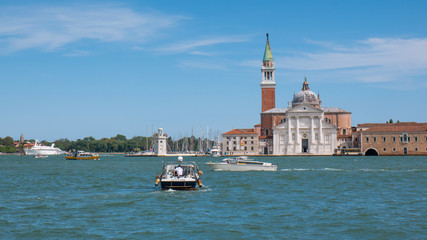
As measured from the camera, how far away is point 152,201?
24.6 metres

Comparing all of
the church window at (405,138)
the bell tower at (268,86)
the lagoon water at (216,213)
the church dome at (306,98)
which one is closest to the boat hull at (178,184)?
the lagoon water at (216,213)

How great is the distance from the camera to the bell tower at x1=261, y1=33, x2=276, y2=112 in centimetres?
12731

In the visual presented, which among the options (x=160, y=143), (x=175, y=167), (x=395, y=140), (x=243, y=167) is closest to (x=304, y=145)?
(x=395, y=140)

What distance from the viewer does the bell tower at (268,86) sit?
12731 centimetres

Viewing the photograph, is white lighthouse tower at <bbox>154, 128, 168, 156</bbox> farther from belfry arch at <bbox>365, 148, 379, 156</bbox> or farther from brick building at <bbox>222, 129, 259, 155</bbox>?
belfry arch at <bbox>365, 148, 379, 156</bbox>

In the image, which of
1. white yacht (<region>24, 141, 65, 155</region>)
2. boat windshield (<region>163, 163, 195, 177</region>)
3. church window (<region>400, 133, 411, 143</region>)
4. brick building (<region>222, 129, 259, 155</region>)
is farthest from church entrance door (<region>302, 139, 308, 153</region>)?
Result: boat windshield (<region>163, 163, 195, 177</region>)

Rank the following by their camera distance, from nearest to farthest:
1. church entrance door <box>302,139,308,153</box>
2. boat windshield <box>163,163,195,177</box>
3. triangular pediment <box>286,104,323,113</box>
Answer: boat windshield <box>163,163,195,177</box>, triangular pediment <box>286,104,323,113</box>, church entrance door <box>302,139,308,153</box>

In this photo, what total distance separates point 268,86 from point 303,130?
16.8 metres

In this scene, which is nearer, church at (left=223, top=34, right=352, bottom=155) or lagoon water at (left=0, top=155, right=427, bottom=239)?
lagoon water at (left=0, top=155, right=427, bottom=239)

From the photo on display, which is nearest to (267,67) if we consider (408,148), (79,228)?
(408,148)

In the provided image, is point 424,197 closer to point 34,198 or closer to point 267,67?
point 34,198

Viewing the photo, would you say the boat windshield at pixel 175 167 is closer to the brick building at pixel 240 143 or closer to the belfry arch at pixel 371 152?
the belfry arch at pixel 371 152

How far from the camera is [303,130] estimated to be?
379 ft

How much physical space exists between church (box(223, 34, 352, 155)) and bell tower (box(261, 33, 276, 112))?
11.2ft
